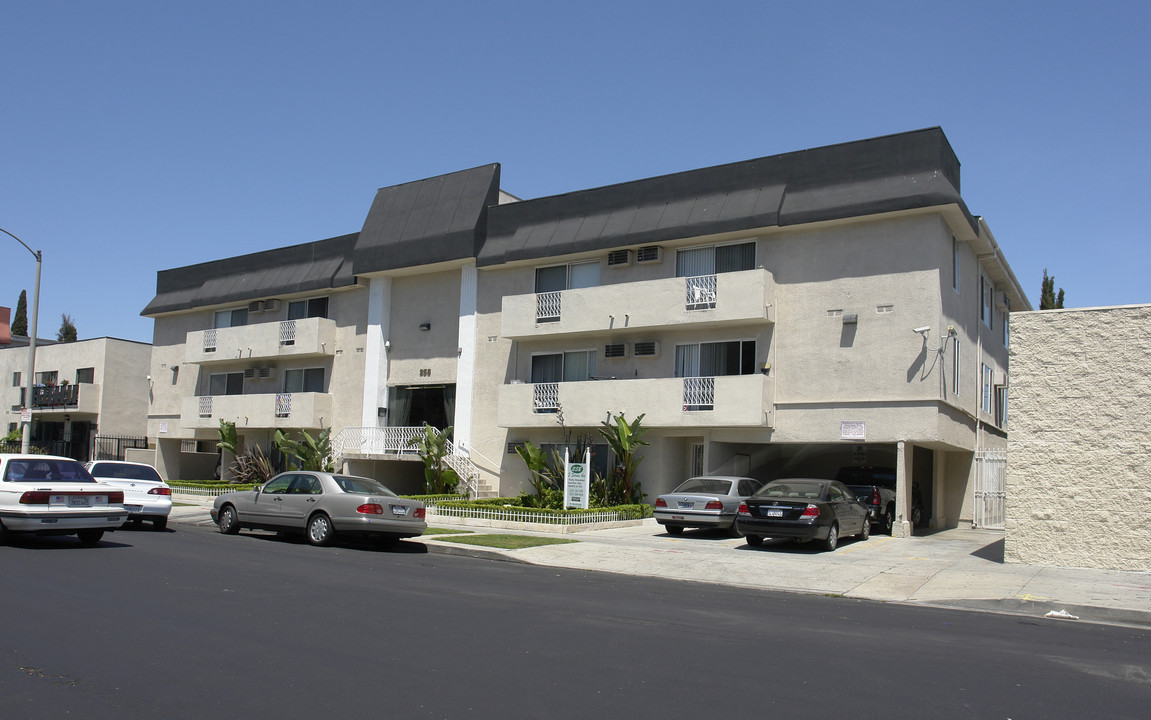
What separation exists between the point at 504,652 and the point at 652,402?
17240 millimetres

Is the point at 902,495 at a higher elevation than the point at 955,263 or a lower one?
lower

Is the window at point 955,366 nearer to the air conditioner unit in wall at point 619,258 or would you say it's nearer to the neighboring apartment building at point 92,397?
the air conditioner unit in wall at point 619,258

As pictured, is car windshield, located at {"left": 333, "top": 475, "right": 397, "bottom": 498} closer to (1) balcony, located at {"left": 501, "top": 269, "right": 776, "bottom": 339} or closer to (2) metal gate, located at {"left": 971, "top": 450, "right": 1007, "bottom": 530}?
(1) balcony, located at {"left": 501, "top": 269, "right": 776, "bottom": 339}

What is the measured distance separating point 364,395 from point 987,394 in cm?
2012

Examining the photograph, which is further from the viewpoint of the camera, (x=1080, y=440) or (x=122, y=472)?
(x=122, y=472)

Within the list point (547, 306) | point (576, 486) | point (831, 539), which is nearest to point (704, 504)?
point (831, 539)

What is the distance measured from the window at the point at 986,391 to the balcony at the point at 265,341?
71.7 feet

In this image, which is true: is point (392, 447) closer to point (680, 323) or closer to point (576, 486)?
→ point (576, 486)

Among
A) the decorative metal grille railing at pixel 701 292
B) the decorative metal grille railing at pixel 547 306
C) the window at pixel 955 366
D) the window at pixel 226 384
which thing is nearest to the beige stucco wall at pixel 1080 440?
the window at pixel 955 366

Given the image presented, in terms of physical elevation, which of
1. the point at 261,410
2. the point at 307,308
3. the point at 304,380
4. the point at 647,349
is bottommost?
the point at 261,410

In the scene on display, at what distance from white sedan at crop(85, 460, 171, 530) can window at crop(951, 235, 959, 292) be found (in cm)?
1926

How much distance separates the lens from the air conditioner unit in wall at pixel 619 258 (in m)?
26.5

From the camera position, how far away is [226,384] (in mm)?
37938

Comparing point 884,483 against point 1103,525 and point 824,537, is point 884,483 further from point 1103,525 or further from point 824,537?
point 1103,525
